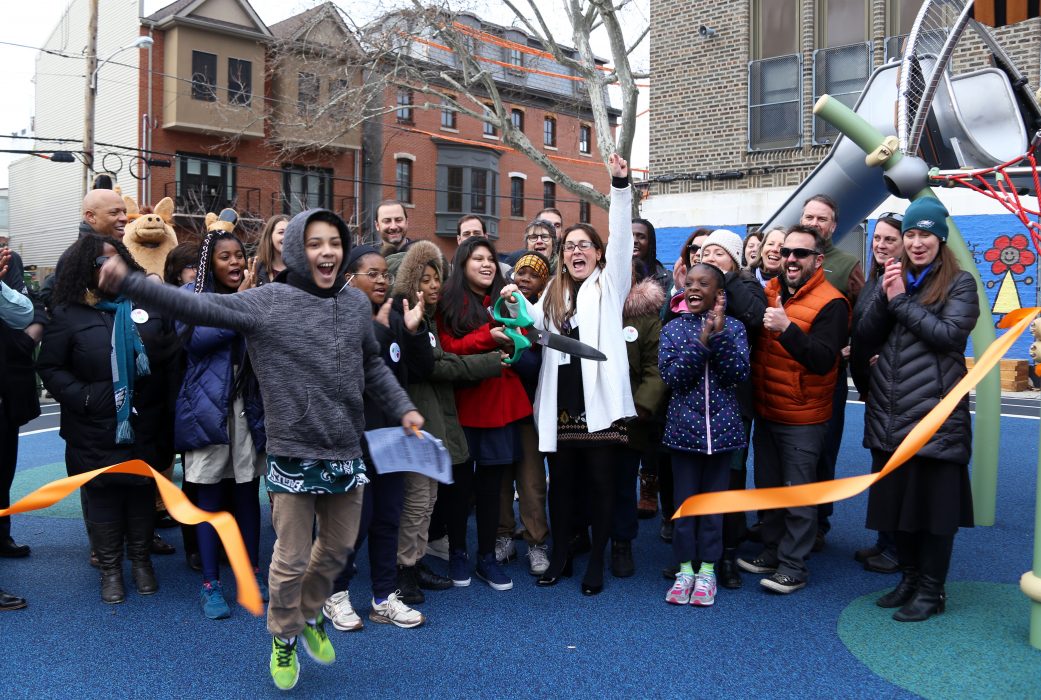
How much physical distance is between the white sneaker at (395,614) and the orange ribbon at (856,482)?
139 centimetres

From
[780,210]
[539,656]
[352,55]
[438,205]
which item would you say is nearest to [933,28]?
[780,210]

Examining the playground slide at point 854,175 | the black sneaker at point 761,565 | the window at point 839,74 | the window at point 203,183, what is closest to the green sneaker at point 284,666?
the black sneaker at point 761,565

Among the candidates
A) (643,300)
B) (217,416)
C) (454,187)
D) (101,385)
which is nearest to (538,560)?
(643,300)

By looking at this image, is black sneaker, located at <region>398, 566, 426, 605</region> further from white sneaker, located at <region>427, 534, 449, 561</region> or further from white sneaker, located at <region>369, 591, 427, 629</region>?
white sneaker, located at <region>427, 534, 449, 561</region>

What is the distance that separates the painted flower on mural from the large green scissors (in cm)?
1320

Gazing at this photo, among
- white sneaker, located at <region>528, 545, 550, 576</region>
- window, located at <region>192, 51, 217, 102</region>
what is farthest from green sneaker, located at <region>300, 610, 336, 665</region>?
window, located at <region>192, 51, 217, 102</region>

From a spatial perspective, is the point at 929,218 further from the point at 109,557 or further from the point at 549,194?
the point at 549,194

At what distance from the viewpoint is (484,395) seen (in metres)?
4.84

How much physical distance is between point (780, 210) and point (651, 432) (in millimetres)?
2991

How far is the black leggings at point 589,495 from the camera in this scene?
4746 millimetres

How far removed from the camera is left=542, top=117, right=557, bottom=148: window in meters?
38.8

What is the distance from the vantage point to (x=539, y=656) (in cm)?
383

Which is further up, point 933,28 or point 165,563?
point 933,28

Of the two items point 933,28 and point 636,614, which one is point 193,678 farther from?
point 933,28
